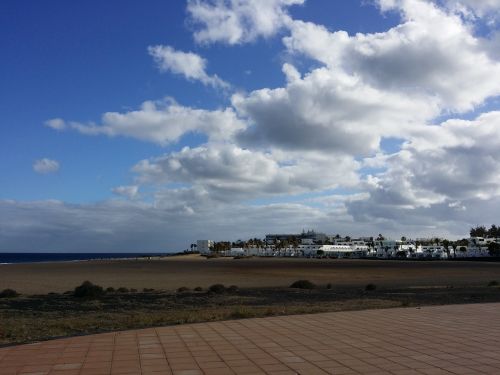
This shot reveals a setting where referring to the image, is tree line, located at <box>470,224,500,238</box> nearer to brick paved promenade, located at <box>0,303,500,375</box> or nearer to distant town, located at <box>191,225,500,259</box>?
distant town, located at <box>191,225,500,259</box>

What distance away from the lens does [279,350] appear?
809cm

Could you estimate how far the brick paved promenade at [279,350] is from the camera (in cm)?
691

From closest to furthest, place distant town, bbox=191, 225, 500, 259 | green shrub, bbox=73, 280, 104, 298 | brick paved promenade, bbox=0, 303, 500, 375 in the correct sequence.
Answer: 1. brick paved promenade, bbox=0, 303, 500, 375
2. green shrub, bbox=73, 280, 104, 298
3. distant town, bbox=191, 225, 500, 259

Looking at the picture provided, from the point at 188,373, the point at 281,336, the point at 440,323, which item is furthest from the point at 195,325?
the point at 440,323

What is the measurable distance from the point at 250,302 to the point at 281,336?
948cm

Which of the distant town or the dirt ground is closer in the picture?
the dirt ground

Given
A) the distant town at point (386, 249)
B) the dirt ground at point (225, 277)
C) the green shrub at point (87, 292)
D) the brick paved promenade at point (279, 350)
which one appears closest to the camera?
the brick paved promenade at point (279, 350)

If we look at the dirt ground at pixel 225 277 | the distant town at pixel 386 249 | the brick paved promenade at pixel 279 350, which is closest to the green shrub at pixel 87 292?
the dirt ground at pixel 225 277

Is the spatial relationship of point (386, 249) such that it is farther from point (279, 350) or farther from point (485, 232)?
point (279, 350)

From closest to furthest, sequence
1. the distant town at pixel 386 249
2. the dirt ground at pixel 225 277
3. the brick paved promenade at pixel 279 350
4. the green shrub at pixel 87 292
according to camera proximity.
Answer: the brick paved promenade at pixel 279 350
the green shrub at pixel 87 292
the dirt ground at pixel 225 277
the distant town at pixel 386 249

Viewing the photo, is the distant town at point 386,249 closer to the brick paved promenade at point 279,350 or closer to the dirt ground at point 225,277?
the dirt ground at point 225,277

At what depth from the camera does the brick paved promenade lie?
22.7 feet

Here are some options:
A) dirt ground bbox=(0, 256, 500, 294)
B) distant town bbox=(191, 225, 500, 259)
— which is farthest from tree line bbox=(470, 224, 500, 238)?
dirt ground bbox=(0, 256, 500, 294)

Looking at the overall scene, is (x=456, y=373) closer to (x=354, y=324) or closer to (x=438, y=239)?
(x=354, y=324)
